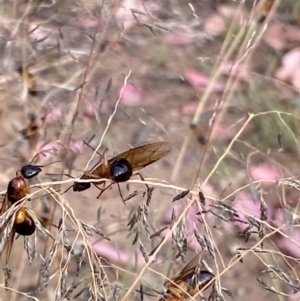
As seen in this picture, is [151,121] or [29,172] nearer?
[29,172]

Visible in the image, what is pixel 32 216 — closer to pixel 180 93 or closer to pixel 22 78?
pixel 22 78

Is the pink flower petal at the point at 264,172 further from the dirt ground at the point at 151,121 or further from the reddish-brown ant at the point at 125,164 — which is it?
the reddish-brown ant at the point at 125,164

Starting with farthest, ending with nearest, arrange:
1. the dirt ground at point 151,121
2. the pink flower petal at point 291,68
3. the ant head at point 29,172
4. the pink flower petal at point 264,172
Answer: the pink flower petal at point 291,68, the pink flower petal at point 264,172, the dirt ground at point 151,121, the ant head at point 29,172

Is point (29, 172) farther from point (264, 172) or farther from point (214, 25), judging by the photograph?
point (214, 25)

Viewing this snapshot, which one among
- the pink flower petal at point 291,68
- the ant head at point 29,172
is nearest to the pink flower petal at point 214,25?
the pink flower petal at point 291,68

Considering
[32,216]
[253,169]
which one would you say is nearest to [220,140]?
[253,169]

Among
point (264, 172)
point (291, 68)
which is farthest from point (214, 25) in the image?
point (264, 172)

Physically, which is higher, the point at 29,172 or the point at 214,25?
the point at 29,172

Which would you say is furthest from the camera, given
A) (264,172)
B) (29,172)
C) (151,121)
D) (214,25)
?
(214,25)

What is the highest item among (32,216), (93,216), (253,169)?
(32,216)
